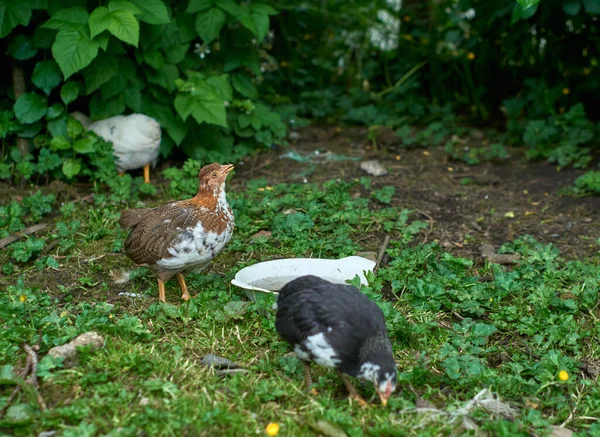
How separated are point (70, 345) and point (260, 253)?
1.62 metres

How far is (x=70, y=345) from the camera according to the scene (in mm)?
3521

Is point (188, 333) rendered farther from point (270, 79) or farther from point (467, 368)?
point (270, 79)

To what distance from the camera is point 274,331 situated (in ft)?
12.8

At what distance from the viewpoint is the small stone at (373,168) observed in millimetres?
6383

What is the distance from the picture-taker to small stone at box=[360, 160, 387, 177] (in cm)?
638

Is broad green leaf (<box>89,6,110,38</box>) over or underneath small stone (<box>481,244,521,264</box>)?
over

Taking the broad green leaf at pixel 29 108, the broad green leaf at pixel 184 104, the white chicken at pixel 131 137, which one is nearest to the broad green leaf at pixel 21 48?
the broad green leaf at pixel 29 108

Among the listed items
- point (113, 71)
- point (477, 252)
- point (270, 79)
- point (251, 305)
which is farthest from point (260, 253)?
point (270, 79)

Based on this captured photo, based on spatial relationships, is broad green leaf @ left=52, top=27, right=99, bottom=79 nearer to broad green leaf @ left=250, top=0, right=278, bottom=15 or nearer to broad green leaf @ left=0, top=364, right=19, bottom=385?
broad green leaf @ left=250, top=0, right=278, bottom=15

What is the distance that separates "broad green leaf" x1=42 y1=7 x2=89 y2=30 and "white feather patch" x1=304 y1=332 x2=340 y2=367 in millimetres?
3120

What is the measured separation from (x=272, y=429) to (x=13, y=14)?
3688 millimetres

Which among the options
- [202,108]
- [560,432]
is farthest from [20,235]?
[560,432]

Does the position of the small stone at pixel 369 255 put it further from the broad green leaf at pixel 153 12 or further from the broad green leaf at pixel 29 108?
the broad green leaf at pixel 29 108

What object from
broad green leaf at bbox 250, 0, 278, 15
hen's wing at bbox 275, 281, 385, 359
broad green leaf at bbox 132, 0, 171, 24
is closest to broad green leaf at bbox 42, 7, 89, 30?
broad green leaf at bbox 132, 0, 171, 24
